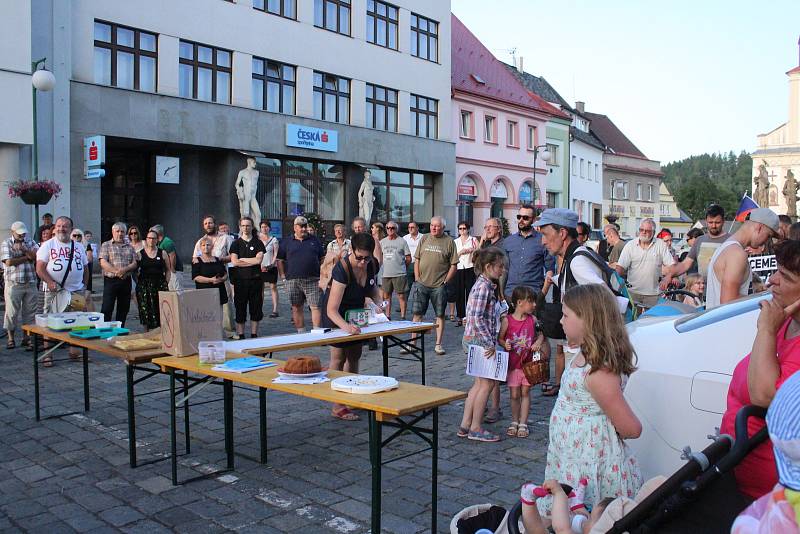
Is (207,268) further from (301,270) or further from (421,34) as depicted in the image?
(421,34)

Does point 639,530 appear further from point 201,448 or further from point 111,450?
point 111,450

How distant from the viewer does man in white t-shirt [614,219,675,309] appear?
1003cm

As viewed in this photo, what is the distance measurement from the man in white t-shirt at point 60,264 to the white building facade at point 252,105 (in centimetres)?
1156

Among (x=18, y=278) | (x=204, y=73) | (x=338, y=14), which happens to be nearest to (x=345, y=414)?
(x=18, y=278)

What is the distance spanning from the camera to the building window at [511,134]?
130 ft

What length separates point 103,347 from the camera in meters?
5.75

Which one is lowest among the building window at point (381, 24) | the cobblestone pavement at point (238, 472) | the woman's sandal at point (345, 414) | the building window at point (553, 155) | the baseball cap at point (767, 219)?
the cobblestone pavement at point (238, 472)

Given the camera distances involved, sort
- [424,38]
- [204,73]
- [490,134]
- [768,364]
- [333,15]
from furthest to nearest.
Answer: [490,134] < [424,38] < [333,15] < [204,73] < [768,364]

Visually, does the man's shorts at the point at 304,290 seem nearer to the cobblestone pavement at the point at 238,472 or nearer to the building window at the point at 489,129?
the cobblestone pavement at the point at 238,472

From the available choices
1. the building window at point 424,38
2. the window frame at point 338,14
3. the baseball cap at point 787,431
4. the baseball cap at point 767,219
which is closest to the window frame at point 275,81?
the window frame at point 338,14

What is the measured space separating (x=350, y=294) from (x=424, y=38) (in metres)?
27.9

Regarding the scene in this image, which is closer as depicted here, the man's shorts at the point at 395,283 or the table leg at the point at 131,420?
the table leg at the point at 131,420

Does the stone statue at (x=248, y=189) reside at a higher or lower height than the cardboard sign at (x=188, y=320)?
higher

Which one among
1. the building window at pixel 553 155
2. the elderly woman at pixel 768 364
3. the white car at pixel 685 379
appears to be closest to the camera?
the elderly woman at pixel 768 364
